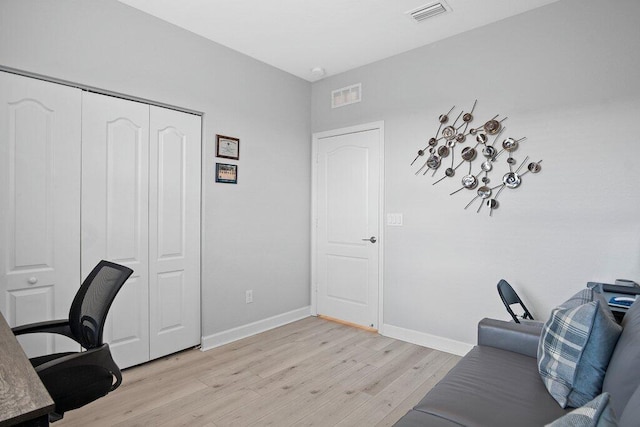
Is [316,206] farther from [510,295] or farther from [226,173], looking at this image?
[510,295]

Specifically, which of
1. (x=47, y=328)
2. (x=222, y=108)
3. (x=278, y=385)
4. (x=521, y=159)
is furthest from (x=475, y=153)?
(x=47, y=328)

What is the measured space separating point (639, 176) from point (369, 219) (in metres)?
2.15

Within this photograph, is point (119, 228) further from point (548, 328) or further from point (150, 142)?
point (548, 328)

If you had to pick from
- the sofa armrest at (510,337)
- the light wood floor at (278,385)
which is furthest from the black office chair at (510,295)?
the light wood floor at (278,385)

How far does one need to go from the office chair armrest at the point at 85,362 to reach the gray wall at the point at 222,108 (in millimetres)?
1602

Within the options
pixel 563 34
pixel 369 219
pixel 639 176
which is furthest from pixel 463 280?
pixel 563 34

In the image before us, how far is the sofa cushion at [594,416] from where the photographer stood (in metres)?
0.67

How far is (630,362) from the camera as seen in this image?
3.90ft

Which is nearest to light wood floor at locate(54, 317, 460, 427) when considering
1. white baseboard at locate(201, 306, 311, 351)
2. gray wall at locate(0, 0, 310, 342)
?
white baseboard at locate(201, 306, 311, 351)

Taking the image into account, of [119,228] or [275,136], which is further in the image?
[275,136]

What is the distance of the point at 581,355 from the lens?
1451 mm

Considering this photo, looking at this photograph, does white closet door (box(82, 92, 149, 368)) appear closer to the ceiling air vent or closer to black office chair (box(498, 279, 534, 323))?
the ceiling air vent

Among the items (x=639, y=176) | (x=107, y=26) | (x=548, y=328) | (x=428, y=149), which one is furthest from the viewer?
(x=428, y=149)

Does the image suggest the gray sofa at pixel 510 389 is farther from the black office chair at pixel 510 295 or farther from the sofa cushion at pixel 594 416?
the black office chair at pixel 510 295
